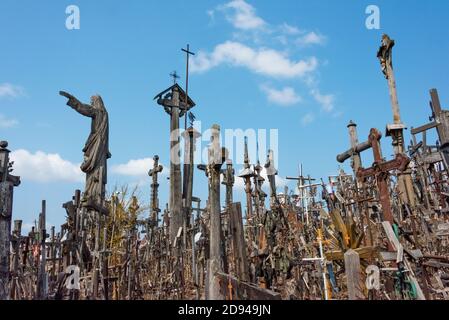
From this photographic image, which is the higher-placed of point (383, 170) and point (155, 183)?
point (155, 183)

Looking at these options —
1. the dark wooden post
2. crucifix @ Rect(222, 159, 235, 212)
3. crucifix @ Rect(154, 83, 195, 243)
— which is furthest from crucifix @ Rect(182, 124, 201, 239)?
the dark wooden post

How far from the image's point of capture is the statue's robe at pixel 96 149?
13062 mm

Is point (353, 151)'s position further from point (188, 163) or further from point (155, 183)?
point (155, 183)

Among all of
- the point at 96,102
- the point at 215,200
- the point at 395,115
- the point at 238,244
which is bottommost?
the point at 238,244

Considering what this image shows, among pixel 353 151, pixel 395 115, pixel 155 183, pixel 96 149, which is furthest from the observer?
pixel 155 183

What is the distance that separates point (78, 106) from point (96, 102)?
1.18 m

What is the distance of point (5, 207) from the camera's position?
912 centimetres

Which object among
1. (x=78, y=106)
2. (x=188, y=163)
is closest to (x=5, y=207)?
(x=78, y=106)

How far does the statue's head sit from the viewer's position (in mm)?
14329
